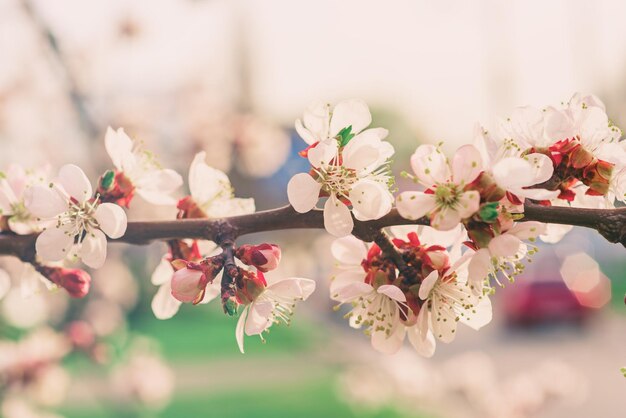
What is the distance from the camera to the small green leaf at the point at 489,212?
1005 mm

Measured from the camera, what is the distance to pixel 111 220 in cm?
111

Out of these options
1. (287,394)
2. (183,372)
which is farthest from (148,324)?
(287,394)

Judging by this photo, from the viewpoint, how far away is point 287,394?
7391 mm

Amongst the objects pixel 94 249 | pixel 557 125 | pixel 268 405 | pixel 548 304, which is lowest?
pixel 548 304

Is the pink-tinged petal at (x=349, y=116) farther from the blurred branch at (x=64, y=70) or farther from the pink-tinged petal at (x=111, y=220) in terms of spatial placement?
the blurred branch at (x=64, y=70)

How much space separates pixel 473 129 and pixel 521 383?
13.7 feet

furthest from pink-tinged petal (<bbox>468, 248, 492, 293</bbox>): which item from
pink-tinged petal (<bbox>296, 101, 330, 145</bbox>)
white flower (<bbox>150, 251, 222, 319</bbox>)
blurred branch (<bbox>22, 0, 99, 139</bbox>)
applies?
blurred branch (<bbox>22, 0, 99, 139</bbox>)

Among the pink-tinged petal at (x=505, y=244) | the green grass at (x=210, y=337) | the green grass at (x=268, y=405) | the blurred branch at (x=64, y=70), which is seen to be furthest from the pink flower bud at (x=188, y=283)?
the green grass at (x=210, y=337)

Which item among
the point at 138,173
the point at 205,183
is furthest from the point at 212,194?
the point at 138,173

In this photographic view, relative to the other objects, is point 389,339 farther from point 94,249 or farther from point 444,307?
point 94,249

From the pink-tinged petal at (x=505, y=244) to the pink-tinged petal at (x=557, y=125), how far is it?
23 cm

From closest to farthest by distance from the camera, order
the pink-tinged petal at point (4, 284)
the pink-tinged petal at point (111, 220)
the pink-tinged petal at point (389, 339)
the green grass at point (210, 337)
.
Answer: the pink-tinged petal at point (111, 220) → the pink-tinged petal at point (389, 339) → the pink-tinged petal at point (4, 284) → the green grass at point (210, 337)

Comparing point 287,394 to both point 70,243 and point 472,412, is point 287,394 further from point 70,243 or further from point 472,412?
point 70,243

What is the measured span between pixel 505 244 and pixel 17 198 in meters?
0.83
